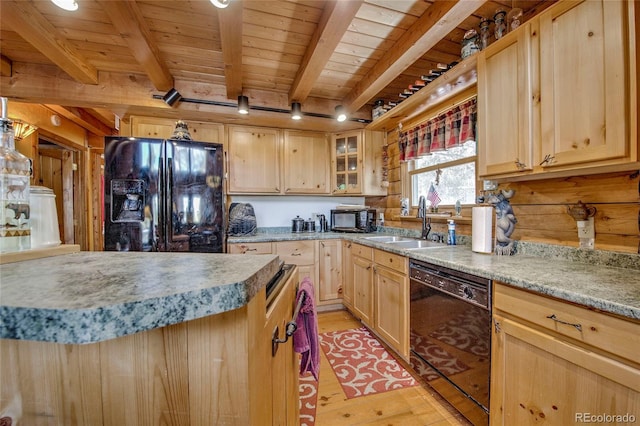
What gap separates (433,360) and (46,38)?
3.35 meters

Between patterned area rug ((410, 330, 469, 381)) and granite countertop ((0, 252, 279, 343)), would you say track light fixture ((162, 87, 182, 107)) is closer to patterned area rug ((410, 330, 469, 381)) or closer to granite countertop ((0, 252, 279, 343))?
granite countertop ((0, 252, 279, 343))

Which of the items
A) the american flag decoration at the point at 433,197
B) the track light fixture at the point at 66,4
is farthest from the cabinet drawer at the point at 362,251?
the track light fixture at the point at 66,4

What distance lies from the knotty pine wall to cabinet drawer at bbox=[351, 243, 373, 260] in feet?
3.52

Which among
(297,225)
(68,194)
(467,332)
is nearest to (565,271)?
(467,332)

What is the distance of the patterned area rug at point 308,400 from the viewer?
5.03ft

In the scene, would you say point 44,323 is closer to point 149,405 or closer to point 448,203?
point 149,405

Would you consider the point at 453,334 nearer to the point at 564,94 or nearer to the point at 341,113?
the point at 564,94

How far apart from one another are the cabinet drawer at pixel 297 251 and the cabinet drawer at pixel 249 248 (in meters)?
0.13

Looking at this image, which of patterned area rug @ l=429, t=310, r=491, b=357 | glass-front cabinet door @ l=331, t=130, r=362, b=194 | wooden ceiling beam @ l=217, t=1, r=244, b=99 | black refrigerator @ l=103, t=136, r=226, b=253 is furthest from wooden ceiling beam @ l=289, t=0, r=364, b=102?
patterned area rug @ l=429, t=310, r=491, b=357

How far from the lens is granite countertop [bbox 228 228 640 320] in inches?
36.5

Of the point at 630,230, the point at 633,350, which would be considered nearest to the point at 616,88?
the point at 630,230

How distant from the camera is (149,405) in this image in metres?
0.56

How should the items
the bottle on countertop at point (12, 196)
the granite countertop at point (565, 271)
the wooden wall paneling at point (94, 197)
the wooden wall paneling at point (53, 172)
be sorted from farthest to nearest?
1. the wooden wall paneling at point (94, 197)
2. the wooden wall paneling at point (53, 172)
3. the granite countertop at point (565, 271)
4. the bottle on countertop at point (12, 196)
